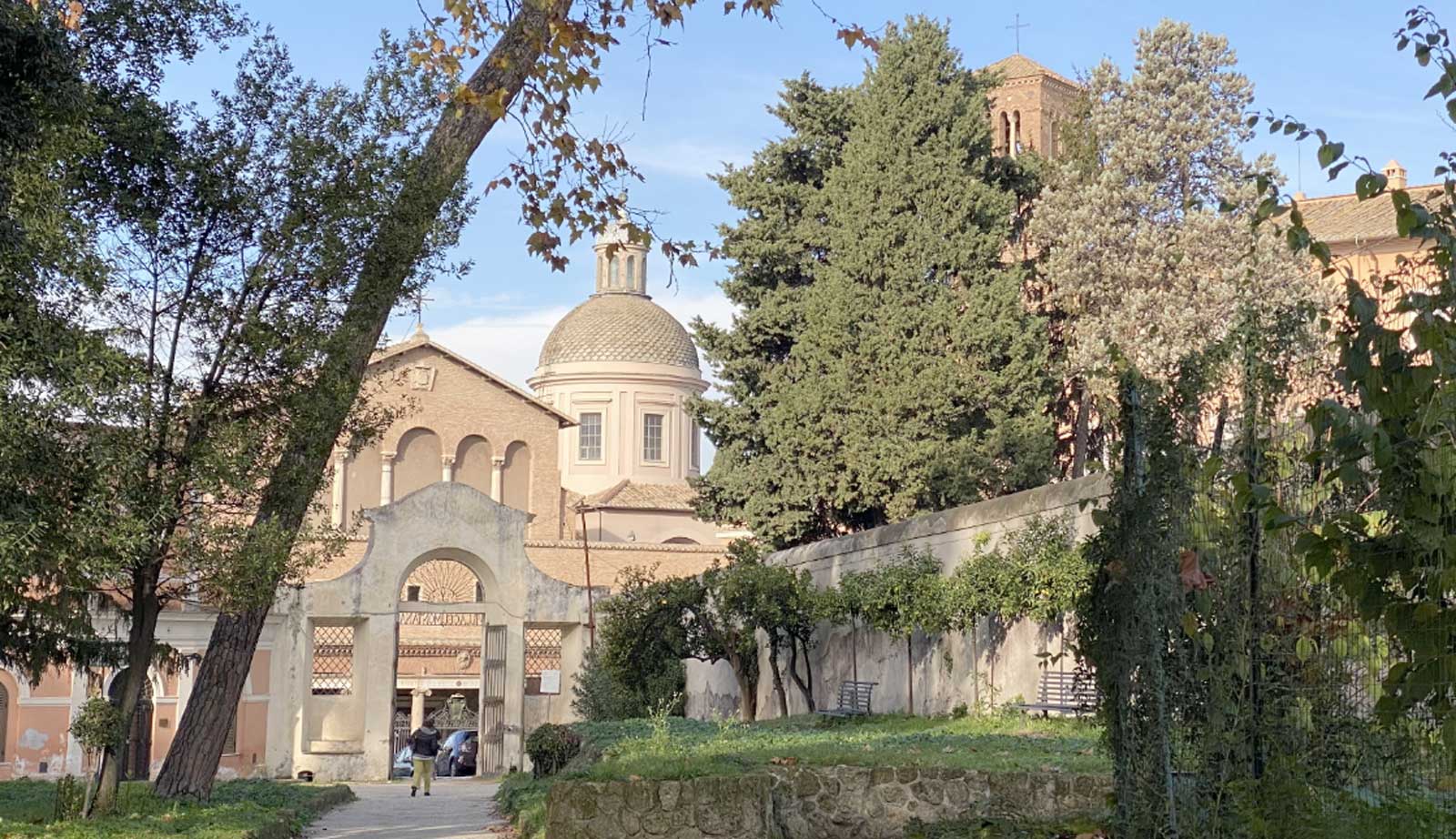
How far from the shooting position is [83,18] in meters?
12.6

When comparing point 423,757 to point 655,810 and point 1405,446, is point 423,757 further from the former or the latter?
point 1405,446

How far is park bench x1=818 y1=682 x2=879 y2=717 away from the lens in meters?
22.0

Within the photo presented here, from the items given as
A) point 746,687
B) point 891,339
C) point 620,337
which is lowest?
point 746,687

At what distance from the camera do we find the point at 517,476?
177 ft

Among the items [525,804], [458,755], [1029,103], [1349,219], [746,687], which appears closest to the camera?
[525,804]

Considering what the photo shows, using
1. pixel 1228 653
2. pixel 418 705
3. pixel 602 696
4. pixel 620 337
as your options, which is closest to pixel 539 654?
pixel 418 705

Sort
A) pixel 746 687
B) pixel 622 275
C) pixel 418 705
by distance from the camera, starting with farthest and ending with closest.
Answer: pixel 622 275 → pixel 418 705 → pixel 746 687

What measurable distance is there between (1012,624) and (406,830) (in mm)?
7552

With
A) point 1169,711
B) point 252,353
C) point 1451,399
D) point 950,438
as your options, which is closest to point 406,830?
point 252,353

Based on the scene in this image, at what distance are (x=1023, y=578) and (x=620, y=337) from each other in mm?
49746

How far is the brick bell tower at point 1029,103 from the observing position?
48.8m

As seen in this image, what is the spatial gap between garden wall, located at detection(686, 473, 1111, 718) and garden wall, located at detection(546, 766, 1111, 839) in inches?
178

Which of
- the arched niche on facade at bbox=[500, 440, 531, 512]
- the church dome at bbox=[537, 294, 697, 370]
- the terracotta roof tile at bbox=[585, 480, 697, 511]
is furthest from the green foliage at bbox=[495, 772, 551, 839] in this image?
the church dome at bbox=[537, 294, 697, 370]

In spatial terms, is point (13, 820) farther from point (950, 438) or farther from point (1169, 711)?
point (950, 438)
